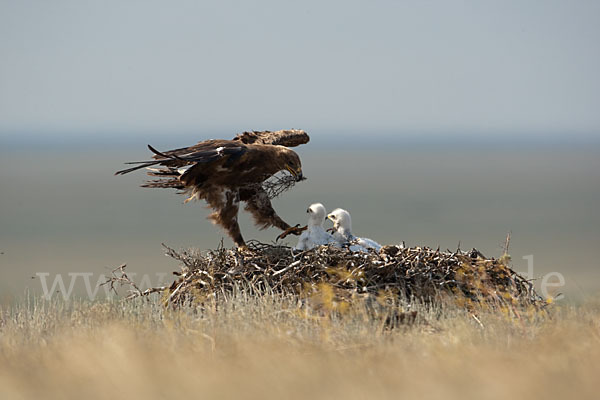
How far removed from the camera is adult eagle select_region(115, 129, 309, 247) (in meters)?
11.5

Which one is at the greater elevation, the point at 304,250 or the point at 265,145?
the point at 265,145

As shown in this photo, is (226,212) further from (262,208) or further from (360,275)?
(360,275)

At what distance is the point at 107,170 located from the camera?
5404 inches

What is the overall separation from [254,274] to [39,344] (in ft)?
9.18

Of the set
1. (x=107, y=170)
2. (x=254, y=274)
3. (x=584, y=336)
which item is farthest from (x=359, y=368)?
(x=107, y=170)

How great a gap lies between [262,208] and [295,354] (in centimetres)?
435

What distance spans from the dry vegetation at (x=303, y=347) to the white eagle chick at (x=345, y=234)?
98 cm

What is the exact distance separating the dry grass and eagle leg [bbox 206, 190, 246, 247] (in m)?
1.65

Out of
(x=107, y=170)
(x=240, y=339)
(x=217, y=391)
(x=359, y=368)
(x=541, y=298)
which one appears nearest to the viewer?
(x=217, y=391)

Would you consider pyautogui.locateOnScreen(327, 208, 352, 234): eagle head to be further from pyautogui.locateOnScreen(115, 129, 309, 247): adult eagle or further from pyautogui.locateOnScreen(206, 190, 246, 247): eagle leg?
pyautogui.locateOnScreen(206, 190, 246, 247): eagle leg

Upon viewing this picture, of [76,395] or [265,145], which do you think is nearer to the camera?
[76,395]

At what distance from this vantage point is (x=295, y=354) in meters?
8.26

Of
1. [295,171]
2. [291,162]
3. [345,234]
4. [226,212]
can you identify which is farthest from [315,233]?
[226,212]

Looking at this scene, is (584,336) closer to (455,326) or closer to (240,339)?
(455,326)
